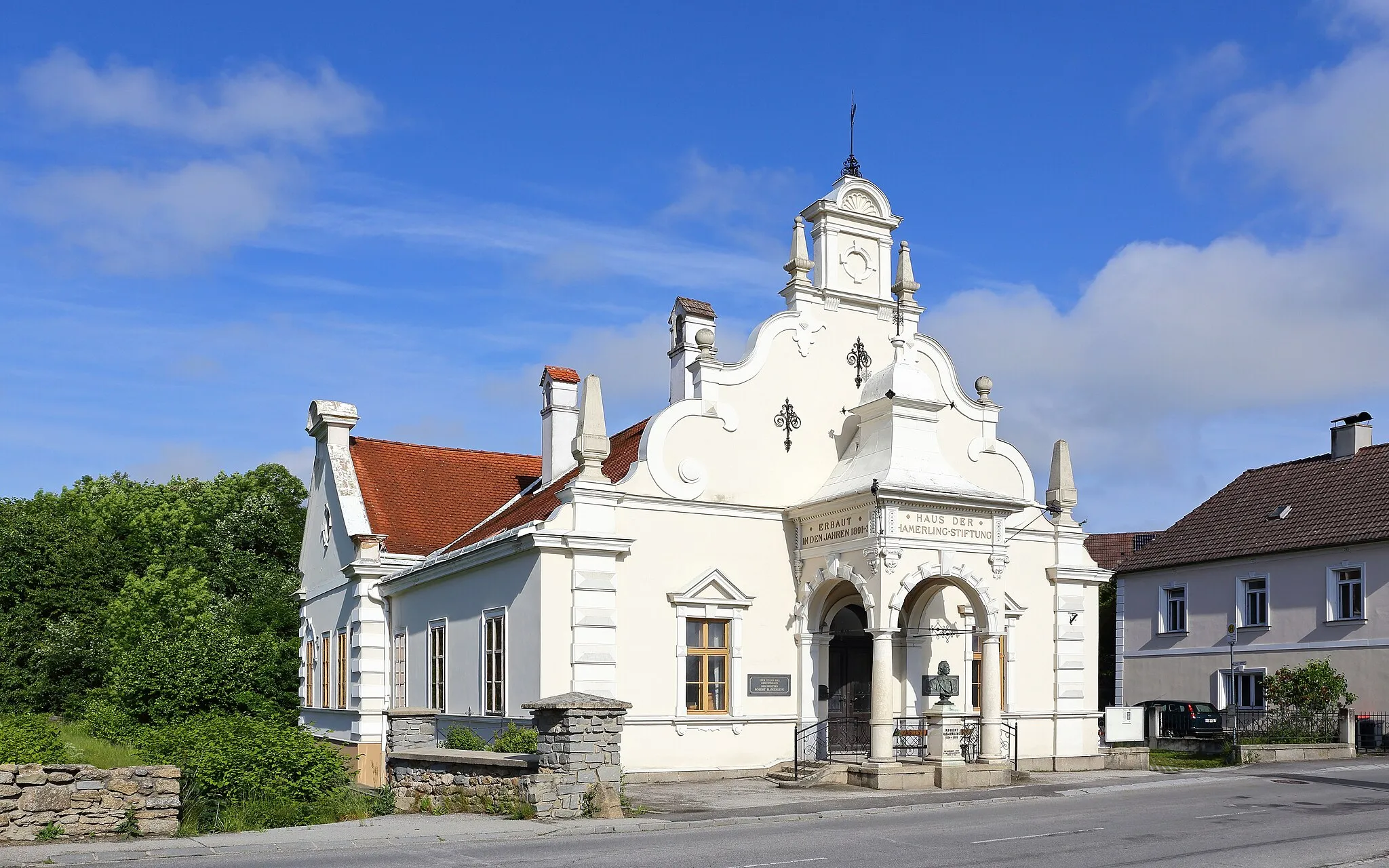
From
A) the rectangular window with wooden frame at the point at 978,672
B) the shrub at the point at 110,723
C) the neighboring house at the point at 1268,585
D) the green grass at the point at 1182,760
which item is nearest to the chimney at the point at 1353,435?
the neighboring house at the point at 1268,585

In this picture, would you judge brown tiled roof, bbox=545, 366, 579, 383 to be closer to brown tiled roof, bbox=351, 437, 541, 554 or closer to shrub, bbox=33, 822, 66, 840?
brown tiled roof, bbox=351, 437, 541, 554

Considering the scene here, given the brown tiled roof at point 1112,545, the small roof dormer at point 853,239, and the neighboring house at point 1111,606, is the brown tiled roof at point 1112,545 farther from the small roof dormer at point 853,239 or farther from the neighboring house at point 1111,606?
the small roof dormer at point 853,239

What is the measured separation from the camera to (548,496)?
2777cm

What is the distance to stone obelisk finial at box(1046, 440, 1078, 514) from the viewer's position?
26.0m

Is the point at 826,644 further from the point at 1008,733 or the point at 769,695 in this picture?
the point at 1008,733

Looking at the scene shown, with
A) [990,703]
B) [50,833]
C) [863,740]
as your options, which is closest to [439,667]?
[863,740]

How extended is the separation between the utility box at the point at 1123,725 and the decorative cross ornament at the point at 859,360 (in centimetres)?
952

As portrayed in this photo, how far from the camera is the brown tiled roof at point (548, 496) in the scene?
25.3m

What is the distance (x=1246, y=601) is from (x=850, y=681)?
20.0 m

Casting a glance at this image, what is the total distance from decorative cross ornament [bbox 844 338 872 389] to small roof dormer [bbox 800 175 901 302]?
97 centimetres

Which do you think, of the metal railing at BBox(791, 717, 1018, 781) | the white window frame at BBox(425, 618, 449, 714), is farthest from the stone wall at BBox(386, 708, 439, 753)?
the metal railing at BBox(791, 717, 1018, 781)

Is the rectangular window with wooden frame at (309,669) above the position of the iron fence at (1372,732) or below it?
above

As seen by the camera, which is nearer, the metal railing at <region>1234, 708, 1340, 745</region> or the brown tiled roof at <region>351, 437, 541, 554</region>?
the brown tiled roof at <region>351, 437, 541, 554</region>

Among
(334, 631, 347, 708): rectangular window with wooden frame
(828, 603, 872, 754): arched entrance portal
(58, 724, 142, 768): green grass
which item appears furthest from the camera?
(334, 631, 347, 708): rectangular window with wooden frame
